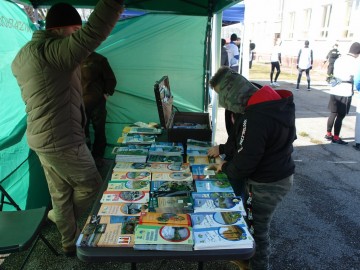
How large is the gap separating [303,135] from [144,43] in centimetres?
346

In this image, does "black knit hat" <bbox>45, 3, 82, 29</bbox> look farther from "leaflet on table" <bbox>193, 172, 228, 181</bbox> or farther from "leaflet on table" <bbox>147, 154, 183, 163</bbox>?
"leaflet on table" <bbox>193, 172, 228, 181</bbox>

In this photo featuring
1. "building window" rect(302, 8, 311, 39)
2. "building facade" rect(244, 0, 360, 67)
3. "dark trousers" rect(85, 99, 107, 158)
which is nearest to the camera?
"dark trousers" rect(85, 99, 107, 158)

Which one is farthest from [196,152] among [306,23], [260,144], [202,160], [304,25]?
[304,25]

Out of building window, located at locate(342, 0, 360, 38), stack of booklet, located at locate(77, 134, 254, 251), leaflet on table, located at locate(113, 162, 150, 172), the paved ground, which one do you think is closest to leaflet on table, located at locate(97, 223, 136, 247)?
stack of booklet, located at locate(77, 134, 254, 251)

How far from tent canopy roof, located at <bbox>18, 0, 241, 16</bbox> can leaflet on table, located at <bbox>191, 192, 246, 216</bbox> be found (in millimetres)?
2479

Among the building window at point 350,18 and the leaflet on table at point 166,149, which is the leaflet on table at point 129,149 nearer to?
the leaflet on table at point 166,149

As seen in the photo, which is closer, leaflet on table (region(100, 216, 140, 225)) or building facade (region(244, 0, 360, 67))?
leaflet on table (region(100, 216, 140, 225))

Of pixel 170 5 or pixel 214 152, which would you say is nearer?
pixel 214 152

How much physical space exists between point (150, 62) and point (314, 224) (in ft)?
8.93

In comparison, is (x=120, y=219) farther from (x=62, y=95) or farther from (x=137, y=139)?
(x=137, y=139)

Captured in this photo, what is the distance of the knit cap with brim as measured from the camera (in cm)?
161

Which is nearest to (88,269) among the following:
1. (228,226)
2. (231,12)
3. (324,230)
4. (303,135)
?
(228,226)

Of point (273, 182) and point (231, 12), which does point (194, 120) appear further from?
point (231, 12)

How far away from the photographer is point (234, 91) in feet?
5.34
